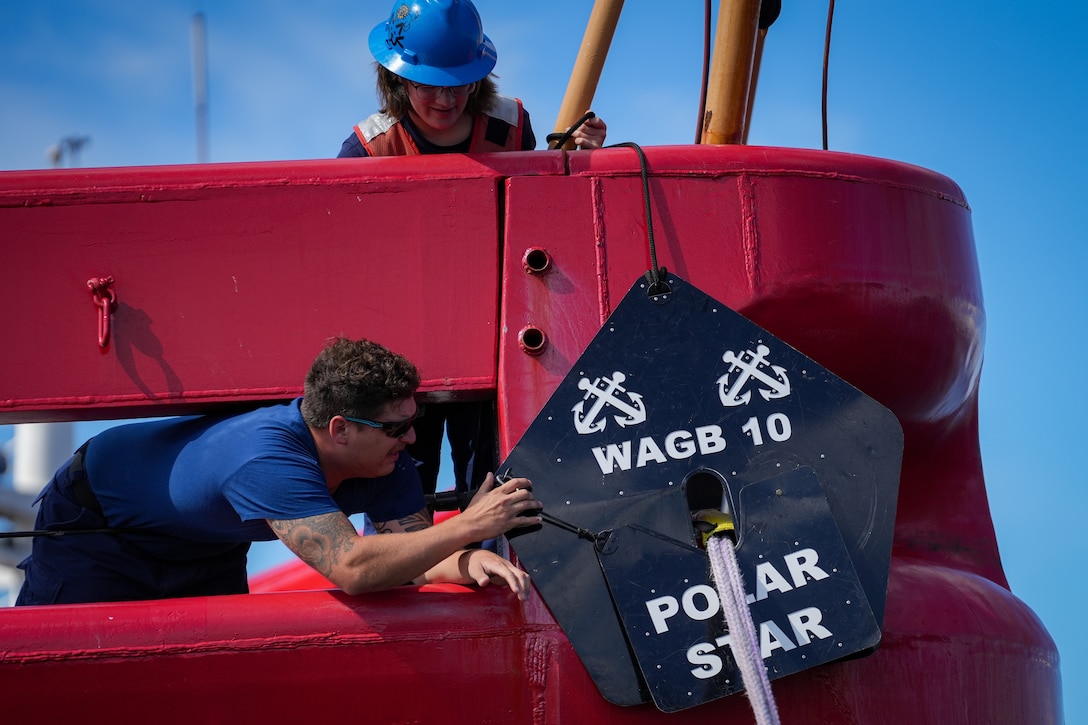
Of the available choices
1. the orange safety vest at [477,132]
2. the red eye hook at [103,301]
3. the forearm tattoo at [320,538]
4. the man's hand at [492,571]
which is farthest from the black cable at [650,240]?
the red eye hook at [103,301]

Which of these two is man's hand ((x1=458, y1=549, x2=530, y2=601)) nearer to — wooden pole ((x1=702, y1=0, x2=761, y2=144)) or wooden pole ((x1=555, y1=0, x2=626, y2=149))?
wooden pole ((x1=702, y1=0, x2=761, y2=144))

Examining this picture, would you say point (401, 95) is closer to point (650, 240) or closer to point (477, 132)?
point (477, 132)

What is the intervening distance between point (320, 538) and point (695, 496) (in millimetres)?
908

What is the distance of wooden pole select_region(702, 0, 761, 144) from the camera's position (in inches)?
173

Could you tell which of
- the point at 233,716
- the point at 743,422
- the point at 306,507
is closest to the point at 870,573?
the point at 743,422

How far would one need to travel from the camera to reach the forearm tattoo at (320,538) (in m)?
2.85

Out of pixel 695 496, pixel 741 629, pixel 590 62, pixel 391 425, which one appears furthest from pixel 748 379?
pixel 590 62

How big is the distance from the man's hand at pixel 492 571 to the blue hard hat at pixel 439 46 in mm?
1378

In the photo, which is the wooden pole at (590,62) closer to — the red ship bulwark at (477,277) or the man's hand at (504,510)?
the red ship bulwark at (477,277)

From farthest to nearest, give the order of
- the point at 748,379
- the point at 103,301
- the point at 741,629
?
the point at 103,301 → the point at 748,379 → the point at 741,629

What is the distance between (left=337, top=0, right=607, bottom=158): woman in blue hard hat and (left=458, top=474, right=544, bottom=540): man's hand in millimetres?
1197

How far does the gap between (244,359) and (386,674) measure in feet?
3.05

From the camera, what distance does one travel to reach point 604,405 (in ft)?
10.1

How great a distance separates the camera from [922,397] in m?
3.67
